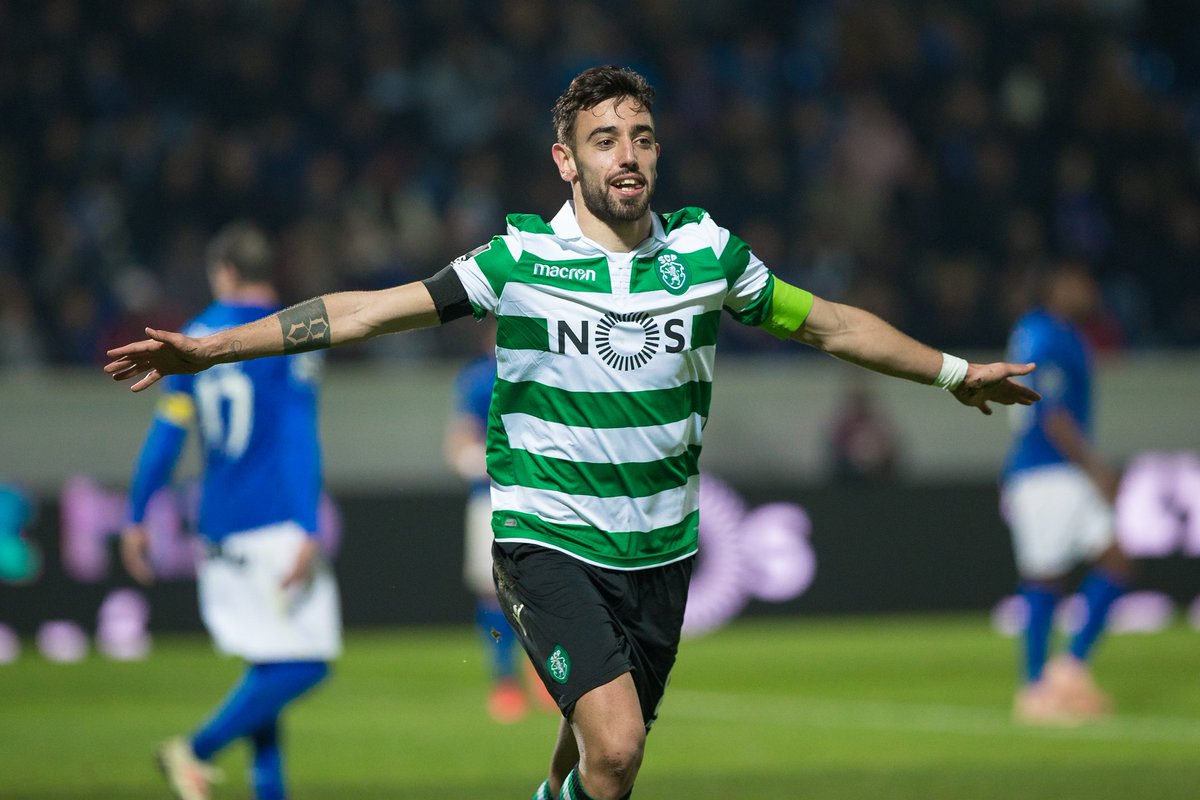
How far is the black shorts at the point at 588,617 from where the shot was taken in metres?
4.87

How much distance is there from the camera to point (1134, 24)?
65.6 feet

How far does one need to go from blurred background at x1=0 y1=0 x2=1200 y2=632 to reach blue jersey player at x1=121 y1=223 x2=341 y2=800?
730 cm

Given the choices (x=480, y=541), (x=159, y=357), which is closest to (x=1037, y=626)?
(x=480, y=541)

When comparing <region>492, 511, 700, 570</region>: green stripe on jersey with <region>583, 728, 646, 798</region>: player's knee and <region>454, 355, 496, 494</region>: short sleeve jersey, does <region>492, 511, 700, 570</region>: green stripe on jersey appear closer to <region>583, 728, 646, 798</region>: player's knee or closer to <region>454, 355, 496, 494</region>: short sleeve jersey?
<region>583, 728, 646, 798</region>: player's knee

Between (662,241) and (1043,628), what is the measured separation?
602cm

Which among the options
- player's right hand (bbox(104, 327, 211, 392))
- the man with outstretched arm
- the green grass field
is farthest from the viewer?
the green grass field

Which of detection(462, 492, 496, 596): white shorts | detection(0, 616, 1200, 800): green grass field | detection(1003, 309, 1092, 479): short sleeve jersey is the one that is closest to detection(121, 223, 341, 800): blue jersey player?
detection(0, 616, 1200, 800): green grass field

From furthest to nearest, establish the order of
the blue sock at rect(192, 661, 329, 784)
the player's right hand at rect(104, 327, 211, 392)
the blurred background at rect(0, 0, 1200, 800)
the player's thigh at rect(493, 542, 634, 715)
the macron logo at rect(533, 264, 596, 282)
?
1. the blurred background at rect(0, 0, 1200, 800)
2. the blue sock at rect(192, 661, 329, 784)
3. the macron logo at rect(533, 264, 596, 282)
4. the player's thigh at rect(493, 542, 634, 715)
5. the player's right hand at rect(104, 327, 211, 392)

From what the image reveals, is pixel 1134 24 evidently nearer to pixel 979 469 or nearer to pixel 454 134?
pixel 979 469

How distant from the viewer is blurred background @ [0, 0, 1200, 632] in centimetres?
1564

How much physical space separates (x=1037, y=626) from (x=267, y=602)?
204 inches

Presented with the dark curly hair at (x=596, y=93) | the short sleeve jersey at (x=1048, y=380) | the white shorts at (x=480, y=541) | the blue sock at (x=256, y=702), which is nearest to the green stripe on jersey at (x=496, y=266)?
the dark curly hair at (x=596, y=93)

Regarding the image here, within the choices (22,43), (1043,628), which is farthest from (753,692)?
(22,43)

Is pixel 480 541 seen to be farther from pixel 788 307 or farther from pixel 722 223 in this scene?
pixel 722 223
